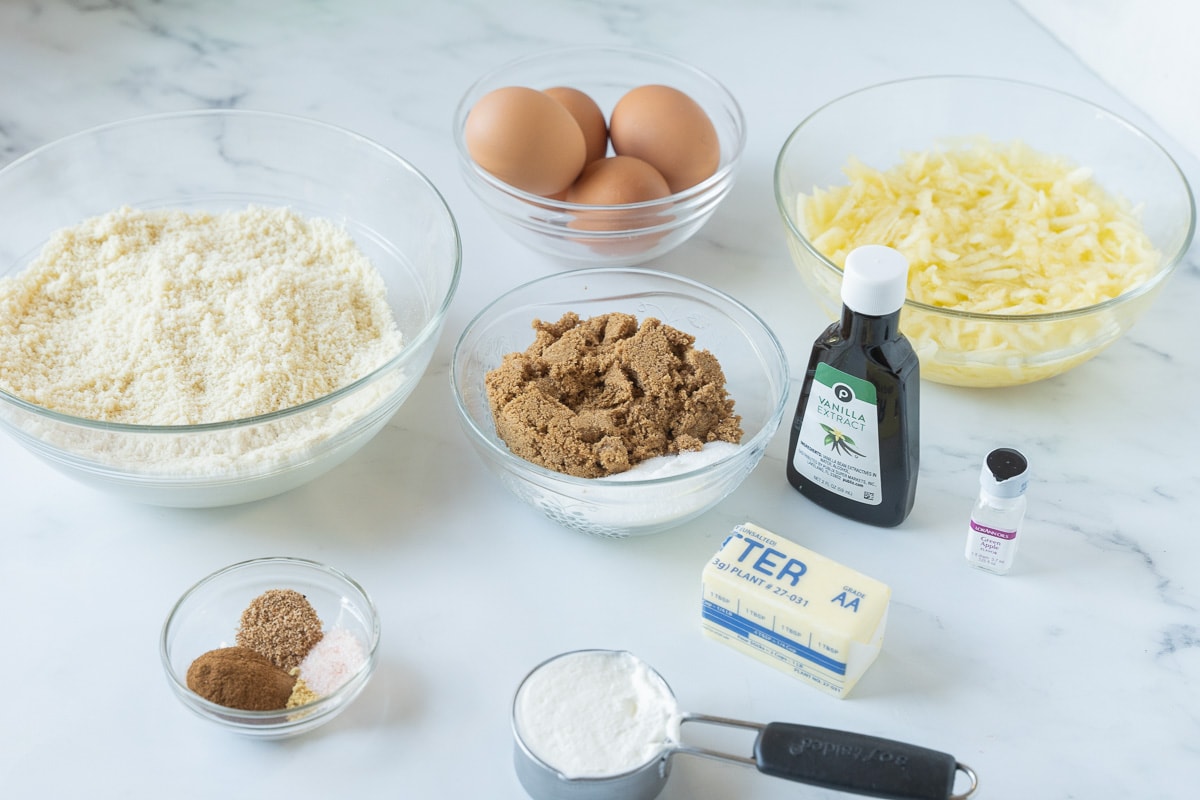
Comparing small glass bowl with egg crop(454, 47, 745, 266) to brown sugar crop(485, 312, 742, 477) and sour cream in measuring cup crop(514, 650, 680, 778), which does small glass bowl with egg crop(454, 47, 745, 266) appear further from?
sour cream in measuring cup crop(514, 650, 680, 778)

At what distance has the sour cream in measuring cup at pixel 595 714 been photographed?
3.19 feet

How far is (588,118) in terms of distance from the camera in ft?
5.17

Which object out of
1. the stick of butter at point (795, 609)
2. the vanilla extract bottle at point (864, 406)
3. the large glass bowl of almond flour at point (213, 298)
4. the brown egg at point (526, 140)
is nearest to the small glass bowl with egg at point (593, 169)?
the brown egg at point (526, 140)

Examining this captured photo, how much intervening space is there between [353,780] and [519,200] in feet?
2.46

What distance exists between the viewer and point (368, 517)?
4.21 feet

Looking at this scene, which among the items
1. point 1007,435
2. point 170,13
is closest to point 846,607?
point 1007,435

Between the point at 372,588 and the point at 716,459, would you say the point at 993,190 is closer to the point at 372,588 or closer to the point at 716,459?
the point at 716,459

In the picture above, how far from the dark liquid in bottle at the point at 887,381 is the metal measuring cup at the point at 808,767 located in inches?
12.8

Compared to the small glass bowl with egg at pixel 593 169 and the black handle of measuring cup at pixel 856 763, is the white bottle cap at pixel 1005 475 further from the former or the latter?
the small glass bowl with egg at pixel 593 169

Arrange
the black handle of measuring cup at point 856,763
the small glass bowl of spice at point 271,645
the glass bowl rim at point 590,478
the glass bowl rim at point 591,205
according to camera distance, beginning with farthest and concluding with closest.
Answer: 1. the glass bowl rim at point 591,205
2. the glass bowl rim at point 590,478
3. the small glass bowl of spice at point 271,645
4. the black handle of measuring cup at point 856,763

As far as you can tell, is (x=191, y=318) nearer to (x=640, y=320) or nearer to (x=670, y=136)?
(x=640, y=320)

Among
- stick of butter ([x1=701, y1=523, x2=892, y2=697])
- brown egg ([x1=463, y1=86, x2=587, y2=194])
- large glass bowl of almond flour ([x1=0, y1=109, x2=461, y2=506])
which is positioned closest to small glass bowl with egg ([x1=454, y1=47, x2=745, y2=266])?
brown egg ([x1=463, y1=86, x2=587, y2=194])

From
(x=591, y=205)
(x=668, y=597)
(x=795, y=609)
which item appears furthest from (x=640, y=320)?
(x=795, y=609)

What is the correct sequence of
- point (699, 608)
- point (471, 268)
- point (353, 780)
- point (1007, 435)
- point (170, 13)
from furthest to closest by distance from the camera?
point (170, 13) → point (471, 268) → point (1007, 435) → point (699, 608) → point (353, 780)
